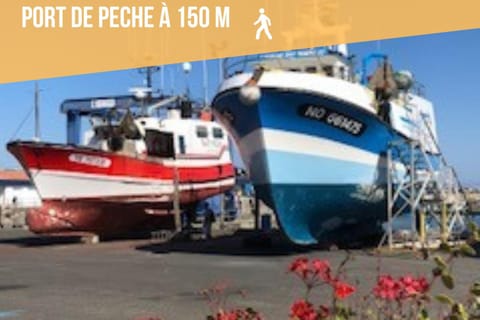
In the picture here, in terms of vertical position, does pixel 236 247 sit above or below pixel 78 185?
below

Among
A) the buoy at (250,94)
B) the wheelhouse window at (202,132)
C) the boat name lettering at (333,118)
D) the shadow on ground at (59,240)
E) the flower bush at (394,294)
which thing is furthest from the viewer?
the wheelhouse window at (202,132)

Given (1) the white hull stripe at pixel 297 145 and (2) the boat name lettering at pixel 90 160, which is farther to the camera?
(2) the boat name lettering at pixel 90 160

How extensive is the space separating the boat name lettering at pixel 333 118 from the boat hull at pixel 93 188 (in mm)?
7660

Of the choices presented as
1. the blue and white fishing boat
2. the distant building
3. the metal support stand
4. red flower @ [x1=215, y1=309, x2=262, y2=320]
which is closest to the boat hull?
Answer: the distant building

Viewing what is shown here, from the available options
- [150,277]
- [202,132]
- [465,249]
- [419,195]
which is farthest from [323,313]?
[202,132]

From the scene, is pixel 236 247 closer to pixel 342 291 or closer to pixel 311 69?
pixel 311 69

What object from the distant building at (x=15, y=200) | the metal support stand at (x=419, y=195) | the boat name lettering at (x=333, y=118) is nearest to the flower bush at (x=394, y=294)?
the boat name lettering at (x=333, y=118)

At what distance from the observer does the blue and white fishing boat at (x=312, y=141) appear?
15.5m

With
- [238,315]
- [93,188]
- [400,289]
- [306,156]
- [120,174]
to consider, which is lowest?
[238,315]

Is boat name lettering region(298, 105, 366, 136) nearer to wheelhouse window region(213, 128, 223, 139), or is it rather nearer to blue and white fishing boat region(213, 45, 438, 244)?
blue and white fishing boat region(213, 45, 438, 244)

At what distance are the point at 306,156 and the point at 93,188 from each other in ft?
26.1

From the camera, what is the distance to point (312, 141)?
A: 15.8 metres

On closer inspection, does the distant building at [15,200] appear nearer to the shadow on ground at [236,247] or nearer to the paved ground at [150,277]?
the shadow on ground at [236,247]

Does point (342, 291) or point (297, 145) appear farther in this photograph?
point (297, 145)
